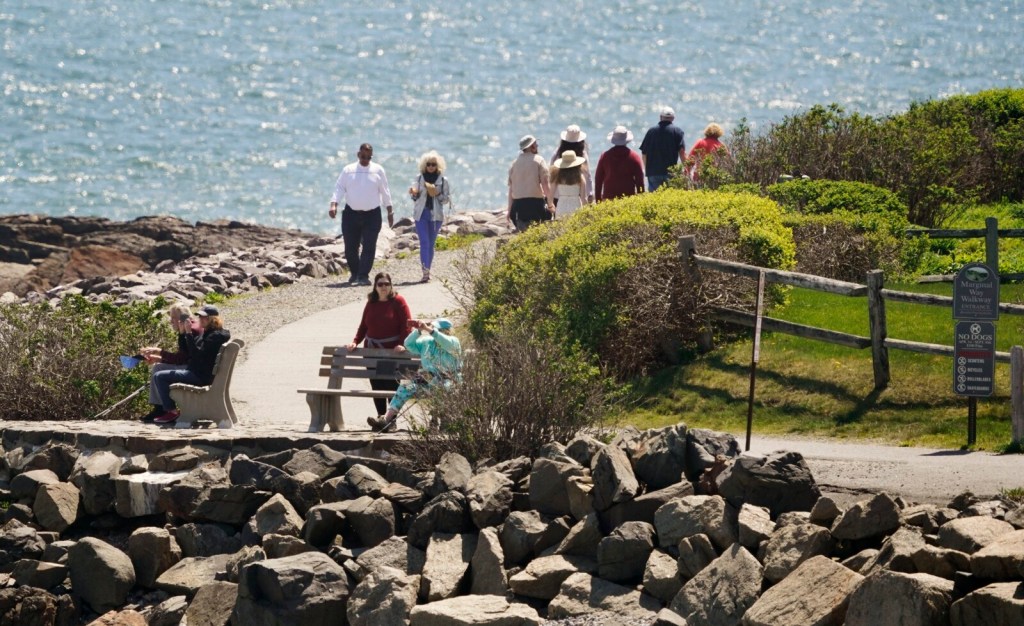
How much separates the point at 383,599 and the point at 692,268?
5035 mm

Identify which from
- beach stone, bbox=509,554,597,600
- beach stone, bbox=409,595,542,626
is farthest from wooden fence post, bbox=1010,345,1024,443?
beach stone, bbox=409,595,542,626

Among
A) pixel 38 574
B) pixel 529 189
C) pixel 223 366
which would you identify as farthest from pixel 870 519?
pixel 529 189

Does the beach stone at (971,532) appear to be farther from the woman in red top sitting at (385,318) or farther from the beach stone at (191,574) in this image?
the woman in red top sitting at (385,318)

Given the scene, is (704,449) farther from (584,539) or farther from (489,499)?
(489,499)

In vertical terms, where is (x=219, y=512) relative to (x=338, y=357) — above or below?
below

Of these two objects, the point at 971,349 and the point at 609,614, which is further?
the point at 971,349

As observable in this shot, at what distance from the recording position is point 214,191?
1997 inches

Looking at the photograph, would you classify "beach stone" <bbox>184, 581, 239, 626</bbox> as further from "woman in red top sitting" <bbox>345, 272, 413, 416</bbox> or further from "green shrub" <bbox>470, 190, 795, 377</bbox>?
"green shrub" <bbox>470, 190, 795, 377</bbox>

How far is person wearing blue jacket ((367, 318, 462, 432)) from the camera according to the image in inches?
553

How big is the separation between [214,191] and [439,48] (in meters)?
23.6

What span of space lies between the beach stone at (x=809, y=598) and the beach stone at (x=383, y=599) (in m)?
2.42

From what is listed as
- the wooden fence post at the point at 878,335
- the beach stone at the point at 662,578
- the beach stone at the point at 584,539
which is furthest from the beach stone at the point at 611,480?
the wooden fence post at the point at 878,335

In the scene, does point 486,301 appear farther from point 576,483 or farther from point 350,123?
point 350,123

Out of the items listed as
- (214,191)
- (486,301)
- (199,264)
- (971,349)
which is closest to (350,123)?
(214,191)
